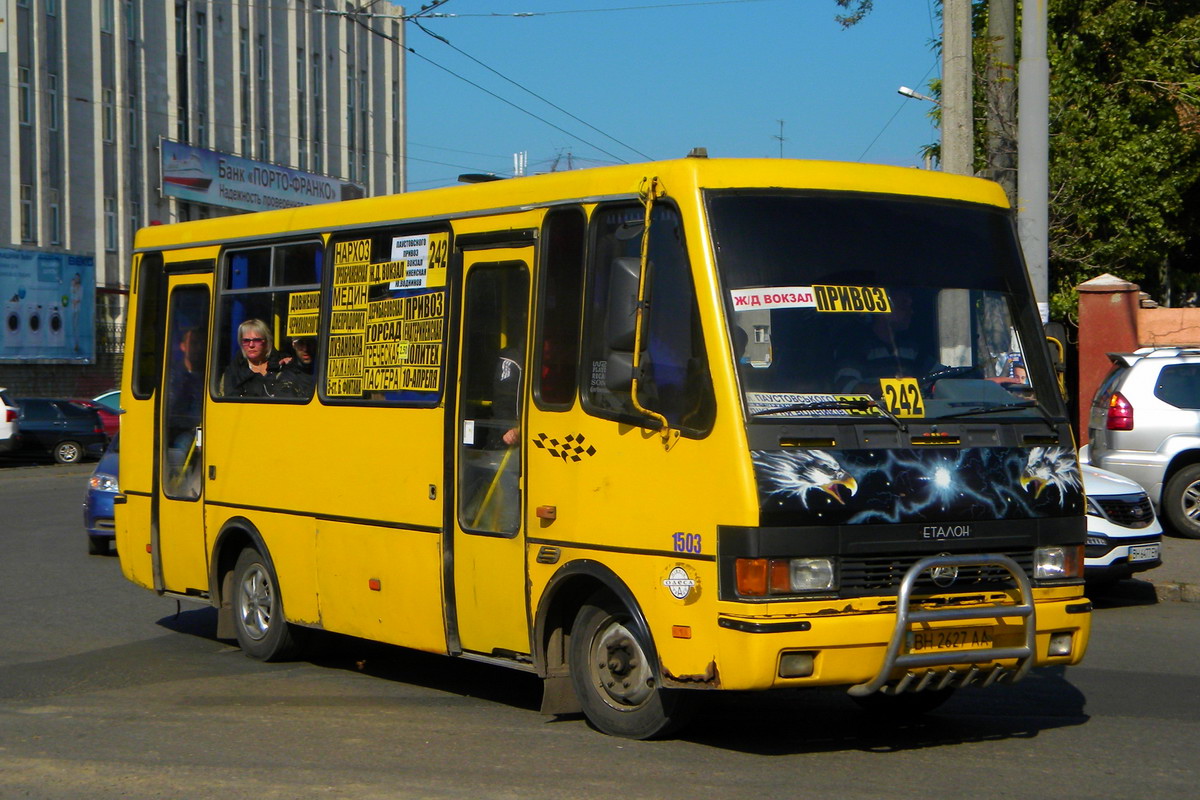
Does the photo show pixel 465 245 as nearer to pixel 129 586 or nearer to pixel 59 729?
pixel 59 729

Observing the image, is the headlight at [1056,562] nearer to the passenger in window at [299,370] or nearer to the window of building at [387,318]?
the window of building at [387,318]

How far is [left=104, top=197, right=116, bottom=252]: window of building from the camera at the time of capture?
47.2 metres

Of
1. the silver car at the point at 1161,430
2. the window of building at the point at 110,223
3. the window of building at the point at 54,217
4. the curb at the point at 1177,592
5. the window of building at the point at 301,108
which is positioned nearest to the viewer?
the curb at the point at 1177,592

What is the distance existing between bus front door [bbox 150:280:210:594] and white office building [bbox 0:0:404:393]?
2741 cm

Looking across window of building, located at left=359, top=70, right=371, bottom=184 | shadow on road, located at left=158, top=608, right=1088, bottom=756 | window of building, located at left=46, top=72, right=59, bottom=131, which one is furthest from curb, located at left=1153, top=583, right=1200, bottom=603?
window of building, located at left=359, top=70, right=371, bottom=184

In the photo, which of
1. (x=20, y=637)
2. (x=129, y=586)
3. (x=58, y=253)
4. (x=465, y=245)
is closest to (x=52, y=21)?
(x=58, y=253)

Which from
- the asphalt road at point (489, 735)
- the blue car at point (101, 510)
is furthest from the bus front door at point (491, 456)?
the blue car at point (101, 510)

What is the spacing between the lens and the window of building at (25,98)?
42.8 m

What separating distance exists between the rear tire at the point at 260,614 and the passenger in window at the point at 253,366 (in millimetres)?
1044

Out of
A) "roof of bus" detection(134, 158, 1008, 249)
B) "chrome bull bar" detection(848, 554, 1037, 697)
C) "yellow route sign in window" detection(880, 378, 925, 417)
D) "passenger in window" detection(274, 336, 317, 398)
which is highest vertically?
"roof of bus" detection(134, 158, 1008, 249)

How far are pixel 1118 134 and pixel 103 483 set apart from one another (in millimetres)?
18033

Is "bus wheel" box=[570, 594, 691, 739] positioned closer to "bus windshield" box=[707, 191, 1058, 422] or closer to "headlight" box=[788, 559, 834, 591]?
"headlight" box=[788, 559, 834, 591]

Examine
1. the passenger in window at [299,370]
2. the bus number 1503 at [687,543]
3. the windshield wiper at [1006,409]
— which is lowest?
the bus number 1503 at [687,543]

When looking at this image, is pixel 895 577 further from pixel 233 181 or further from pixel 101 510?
pixel 233 181
